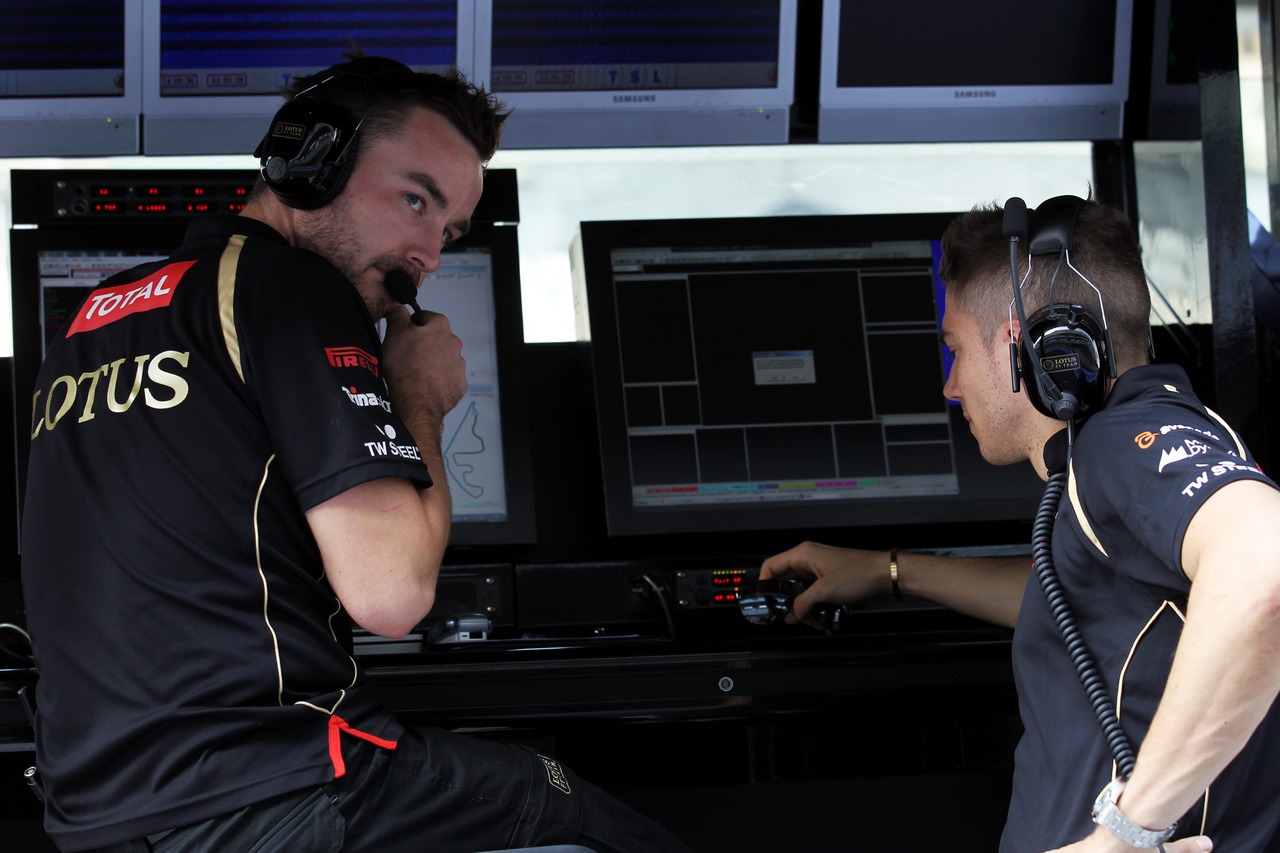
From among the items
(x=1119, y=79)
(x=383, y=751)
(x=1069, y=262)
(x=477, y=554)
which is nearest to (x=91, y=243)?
(x=477, y=554)

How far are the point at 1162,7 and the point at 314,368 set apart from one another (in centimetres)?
182

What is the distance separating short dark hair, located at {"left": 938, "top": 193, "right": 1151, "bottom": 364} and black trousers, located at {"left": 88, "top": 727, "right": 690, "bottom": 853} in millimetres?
666

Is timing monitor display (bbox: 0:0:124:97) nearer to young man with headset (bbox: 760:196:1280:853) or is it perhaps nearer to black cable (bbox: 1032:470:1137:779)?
young man with headset (bbox: 760:196:1280:853)

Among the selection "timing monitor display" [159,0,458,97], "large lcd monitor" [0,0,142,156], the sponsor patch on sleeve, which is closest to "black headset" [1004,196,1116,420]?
the sponsor patch on sleeve

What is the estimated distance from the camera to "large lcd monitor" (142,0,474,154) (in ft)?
7.22

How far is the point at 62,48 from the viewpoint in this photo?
7.16 feet

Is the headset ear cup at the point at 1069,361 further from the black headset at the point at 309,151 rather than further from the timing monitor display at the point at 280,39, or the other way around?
the timing monitor display at the point at 280,39

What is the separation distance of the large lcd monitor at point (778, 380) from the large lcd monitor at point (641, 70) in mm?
173

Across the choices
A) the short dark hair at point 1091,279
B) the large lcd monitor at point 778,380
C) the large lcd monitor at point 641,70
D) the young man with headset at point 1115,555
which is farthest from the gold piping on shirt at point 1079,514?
the large lcd monitor at point 641,70

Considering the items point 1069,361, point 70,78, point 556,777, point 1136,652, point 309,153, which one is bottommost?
point 556,777

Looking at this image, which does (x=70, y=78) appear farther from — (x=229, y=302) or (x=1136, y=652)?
(x=1136, y=652)

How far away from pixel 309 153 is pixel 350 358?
310 mm

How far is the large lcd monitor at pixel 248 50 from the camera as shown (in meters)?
2.20

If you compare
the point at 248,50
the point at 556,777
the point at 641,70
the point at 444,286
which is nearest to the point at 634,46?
the point at 641,70
